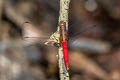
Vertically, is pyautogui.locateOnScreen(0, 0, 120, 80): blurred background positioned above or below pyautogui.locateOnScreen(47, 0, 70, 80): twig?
above

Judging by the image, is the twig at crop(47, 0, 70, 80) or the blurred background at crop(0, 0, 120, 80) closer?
the twig at crop(47, 0, 70, 80)

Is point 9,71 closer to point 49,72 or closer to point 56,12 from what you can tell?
point 49,72

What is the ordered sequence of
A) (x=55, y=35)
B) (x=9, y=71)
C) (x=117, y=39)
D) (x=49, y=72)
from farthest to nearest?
1. (x=117, y=39)
2. (x=49, y=72)
3. (x=9, y=71)
4. (x=55, y=35)

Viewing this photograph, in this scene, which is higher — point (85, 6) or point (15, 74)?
point (85, 6)

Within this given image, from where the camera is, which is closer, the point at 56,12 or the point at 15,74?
the point at 15,74

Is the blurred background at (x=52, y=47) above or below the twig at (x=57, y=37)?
above

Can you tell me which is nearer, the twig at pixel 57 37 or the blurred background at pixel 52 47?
the twig at pixel 57 37

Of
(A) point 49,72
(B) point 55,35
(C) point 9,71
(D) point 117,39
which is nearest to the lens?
(B) point 55,35

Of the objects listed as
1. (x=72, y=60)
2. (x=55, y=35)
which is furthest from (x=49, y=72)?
(x=55, y=35)
